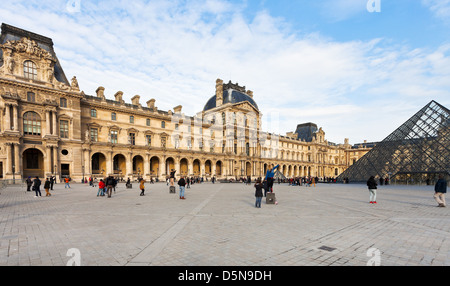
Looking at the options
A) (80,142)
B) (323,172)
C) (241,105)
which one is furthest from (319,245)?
(323,172)

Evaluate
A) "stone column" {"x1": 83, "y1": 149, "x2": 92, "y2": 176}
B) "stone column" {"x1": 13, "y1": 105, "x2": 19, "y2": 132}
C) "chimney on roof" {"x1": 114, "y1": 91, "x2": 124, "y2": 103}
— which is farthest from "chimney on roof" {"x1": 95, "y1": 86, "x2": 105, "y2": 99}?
"stone column" {"x1": 13, "y1": 105, "x2": 19, "y2": 132}

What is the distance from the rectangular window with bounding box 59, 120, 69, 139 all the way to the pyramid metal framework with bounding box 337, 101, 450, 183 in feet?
157

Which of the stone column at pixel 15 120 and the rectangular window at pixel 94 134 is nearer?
the stone column at pixel 15 120

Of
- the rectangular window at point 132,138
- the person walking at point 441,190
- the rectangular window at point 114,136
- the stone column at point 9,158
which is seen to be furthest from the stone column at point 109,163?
the person walking at point 441,190

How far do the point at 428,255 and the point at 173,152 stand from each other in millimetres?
46022

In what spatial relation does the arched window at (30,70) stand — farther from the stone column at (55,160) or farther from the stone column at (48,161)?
the stone column at (55,160)

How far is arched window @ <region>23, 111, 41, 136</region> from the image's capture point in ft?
105

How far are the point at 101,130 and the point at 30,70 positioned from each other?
1281 centimetres

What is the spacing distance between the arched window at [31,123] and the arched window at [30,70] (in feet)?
17.4

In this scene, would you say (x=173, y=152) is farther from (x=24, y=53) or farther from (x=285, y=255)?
(x=285, y=255)

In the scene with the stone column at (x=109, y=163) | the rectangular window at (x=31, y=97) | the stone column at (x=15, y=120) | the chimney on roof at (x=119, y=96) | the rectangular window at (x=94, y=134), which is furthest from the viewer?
the chimney on roof at (x=119, y=96)

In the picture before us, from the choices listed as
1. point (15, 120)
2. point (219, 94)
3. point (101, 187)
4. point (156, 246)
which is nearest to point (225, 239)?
point (156, 246)

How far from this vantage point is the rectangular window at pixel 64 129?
34906 millimetres

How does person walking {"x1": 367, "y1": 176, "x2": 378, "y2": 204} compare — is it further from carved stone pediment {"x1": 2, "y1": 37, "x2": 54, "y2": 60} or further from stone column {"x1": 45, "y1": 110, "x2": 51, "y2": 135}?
carved stone pediment {"x1": 2, "y1": 37, "x2": 54, "y2": 60}
